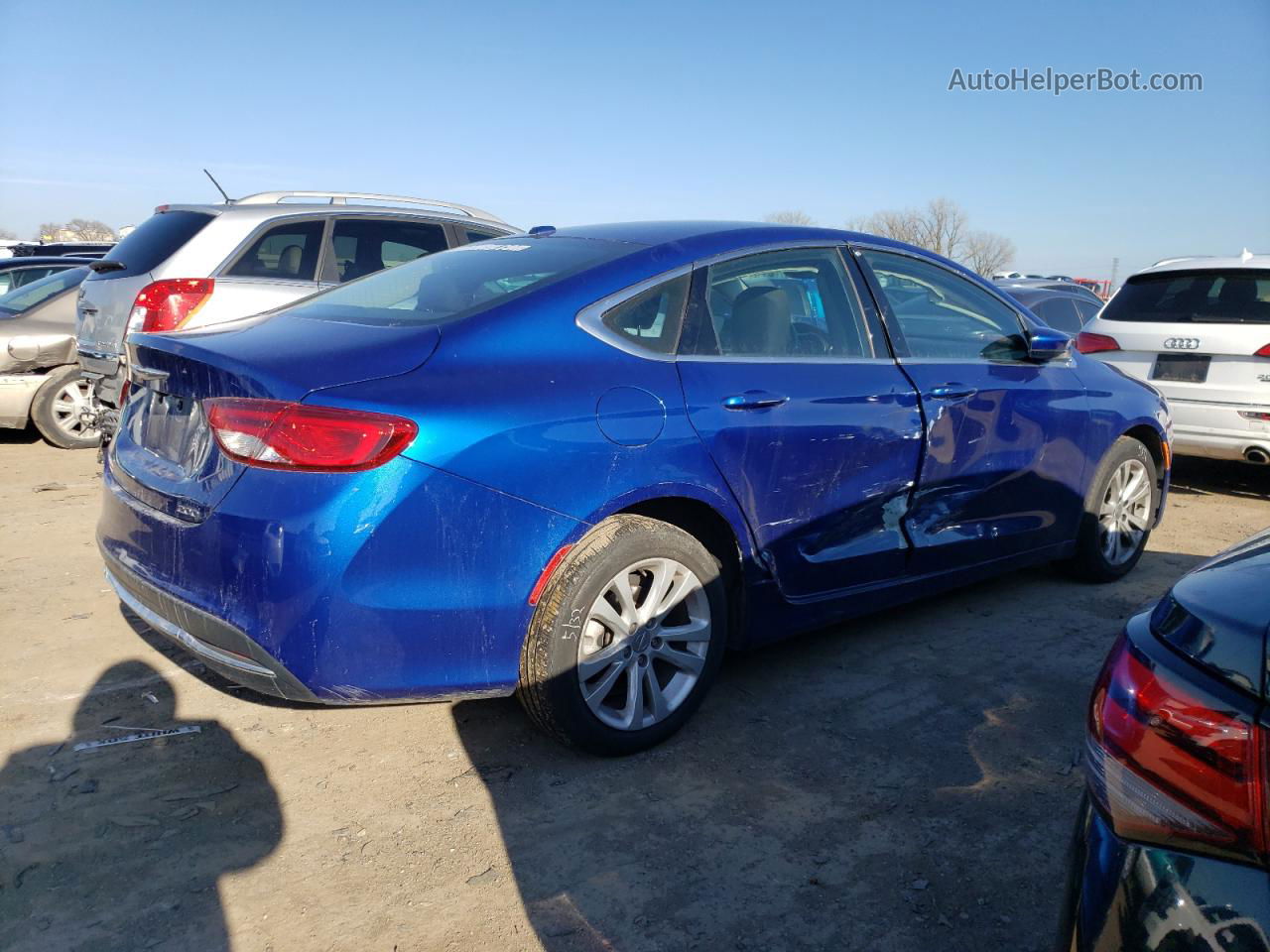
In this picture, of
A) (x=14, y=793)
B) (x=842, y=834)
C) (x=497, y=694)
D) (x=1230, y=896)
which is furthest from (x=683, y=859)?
(x=14, y=793)

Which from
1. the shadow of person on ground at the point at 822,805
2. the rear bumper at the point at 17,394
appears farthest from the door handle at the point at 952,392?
the rear bumper at the point at 17,394

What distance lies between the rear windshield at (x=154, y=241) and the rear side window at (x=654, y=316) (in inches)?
176

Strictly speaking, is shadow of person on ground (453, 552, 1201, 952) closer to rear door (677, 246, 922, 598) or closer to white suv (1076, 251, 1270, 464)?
rear door (677, 246, 922, 598)

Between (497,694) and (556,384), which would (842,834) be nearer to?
(497,694)

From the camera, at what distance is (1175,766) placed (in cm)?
144

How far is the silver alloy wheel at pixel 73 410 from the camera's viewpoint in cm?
852

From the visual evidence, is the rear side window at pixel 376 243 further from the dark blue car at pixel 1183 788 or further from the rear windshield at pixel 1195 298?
the dark blue car at pixel 1183 788

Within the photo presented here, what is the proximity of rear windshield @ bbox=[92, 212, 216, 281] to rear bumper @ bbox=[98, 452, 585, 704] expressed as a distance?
441 cm

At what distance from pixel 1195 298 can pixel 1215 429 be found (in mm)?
931

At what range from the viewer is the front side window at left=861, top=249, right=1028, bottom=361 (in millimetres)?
4043

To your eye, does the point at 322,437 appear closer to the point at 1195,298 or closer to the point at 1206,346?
the point at 1206,346

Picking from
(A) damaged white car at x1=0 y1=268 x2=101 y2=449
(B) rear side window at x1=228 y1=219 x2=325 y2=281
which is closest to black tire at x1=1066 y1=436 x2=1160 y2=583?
(B) rear side window at x1=228 y1=219 x2=325 y2=281

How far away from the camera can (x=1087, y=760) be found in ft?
5.36

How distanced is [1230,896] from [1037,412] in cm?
334
